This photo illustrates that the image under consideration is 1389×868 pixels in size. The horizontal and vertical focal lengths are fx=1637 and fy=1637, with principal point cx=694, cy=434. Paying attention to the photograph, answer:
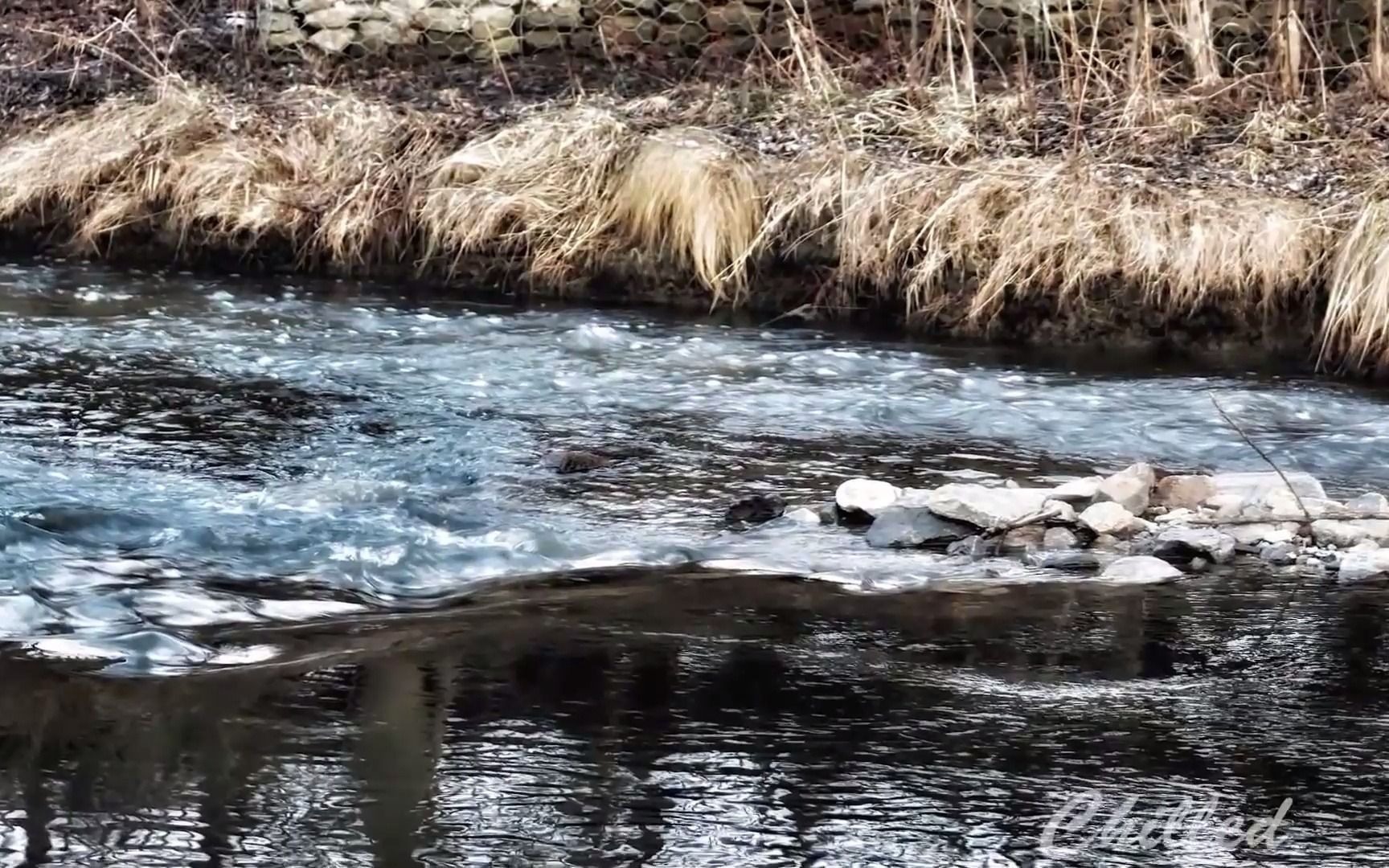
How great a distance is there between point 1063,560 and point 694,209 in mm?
4496

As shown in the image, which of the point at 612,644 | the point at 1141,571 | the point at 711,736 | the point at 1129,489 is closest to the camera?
the point at 711,736

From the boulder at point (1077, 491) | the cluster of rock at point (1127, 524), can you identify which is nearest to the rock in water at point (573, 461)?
the cluster of rock at point (1127, 524)

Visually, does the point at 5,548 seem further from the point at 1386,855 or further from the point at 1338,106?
the point at 1338,106

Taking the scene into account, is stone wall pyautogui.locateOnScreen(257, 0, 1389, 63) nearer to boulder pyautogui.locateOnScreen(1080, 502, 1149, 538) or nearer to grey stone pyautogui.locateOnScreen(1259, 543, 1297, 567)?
boulder pyautogui.locateOnScreen(1080, 502, 1149, 538)

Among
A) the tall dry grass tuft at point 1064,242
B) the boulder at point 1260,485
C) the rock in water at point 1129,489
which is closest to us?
the rock in water at point 1129,489

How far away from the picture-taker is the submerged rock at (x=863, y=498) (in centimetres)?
463

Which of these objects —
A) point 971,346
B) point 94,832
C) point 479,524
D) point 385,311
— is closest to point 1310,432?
point 971,346

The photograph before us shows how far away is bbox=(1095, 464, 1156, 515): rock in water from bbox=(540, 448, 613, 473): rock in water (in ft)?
5.15

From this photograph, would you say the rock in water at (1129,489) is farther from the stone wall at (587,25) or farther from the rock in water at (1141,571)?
the stone wall at (587,25)

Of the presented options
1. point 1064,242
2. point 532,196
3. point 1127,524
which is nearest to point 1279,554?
point 1127,524

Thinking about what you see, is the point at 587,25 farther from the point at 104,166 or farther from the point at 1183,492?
the point at 1183,492

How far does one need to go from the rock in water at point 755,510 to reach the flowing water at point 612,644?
0.27 feet

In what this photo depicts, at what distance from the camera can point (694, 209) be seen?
8383mm

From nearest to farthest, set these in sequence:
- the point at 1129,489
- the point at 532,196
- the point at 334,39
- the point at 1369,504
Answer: the point at 1129,489, the point at 1369,504, the point at 532,196, the point at 334,39
